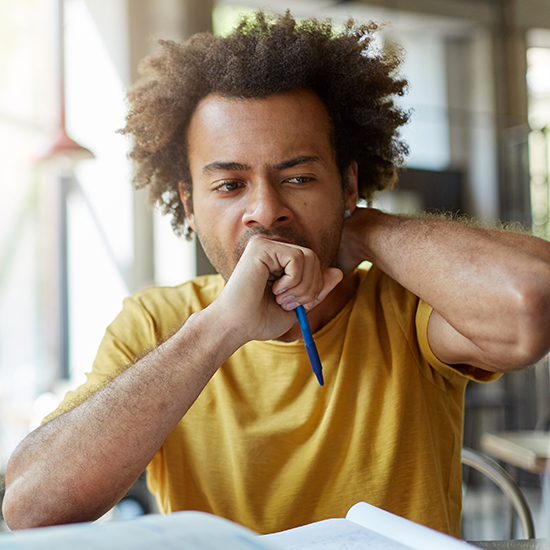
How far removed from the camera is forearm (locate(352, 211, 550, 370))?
925mm

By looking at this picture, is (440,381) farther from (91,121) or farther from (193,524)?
(91,121)

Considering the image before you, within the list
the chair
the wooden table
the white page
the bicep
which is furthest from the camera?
the wooden table

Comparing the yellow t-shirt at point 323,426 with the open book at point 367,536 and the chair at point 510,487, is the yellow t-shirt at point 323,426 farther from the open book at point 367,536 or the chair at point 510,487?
the open book at point 367,536

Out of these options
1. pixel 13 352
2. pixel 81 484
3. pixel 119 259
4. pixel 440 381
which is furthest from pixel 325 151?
pixel 13 352

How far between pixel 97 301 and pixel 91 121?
1074 mm

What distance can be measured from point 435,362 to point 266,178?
0.47m

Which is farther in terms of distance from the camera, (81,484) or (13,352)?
(13,352)

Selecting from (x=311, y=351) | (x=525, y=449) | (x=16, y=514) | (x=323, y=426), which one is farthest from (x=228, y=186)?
(x=525, y=449)

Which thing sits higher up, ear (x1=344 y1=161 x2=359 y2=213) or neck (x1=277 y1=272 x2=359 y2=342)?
ear (x1=344 y1=161 x2=359 y2=213)

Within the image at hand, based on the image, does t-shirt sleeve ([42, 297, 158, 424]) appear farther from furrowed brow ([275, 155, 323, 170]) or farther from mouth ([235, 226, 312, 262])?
furrowed brow ([275, 155, 323, 170])

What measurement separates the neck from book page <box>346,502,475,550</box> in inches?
18.4

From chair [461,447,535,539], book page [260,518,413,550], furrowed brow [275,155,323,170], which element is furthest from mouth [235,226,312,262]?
chair [461,447,535,539]

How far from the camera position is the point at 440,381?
1187 millimetres

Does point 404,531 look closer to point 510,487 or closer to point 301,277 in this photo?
point 301,277
